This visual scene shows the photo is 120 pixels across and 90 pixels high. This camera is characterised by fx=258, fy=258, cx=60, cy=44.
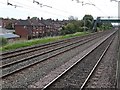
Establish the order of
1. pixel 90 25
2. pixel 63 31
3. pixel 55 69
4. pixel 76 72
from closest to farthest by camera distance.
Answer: pixel 76 72 → pixel 55 69 → pixel 63 31 → pixel 90 25

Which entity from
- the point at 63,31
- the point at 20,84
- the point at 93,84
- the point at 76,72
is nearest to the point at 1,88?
the point at 20,84

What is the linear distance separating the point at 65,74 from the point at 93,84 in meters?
2.28

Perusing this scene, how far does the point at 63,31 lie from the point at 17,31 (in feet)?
43.9

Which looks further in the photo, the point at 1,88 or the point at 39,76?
the point at 39,76

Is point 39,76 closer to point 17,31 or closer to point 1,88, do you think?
point 1,88

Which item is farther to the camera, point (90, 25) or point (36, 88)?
point (90, 25)

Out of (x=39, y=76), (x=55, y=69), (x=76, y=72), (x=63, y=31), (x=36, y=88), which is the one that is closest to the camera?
(x=36, y=88)

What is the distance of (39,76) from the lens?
11945mm

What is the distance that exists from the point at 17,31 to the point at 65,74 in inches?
2521

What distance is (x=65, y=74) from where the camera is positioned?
12.4 meters

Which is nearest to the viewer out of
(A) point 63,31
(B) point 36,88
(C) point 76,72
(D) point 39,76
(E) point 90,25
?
(B) point 36,88

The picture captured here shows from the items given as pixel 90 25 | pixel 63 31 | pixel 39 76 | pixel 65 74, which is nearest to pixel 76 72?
pixel 65 74

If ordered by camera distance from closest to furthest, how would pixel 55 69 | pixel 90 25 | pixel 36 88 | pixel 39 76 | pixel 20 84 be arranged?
pixel 36 88 < pixel 20 84 < pixel 39 76 < pixel 55 69 < pixel 90 25

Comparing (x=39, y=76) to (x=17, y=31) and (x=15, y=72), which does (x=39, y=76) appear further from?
(x=17, y=31)
